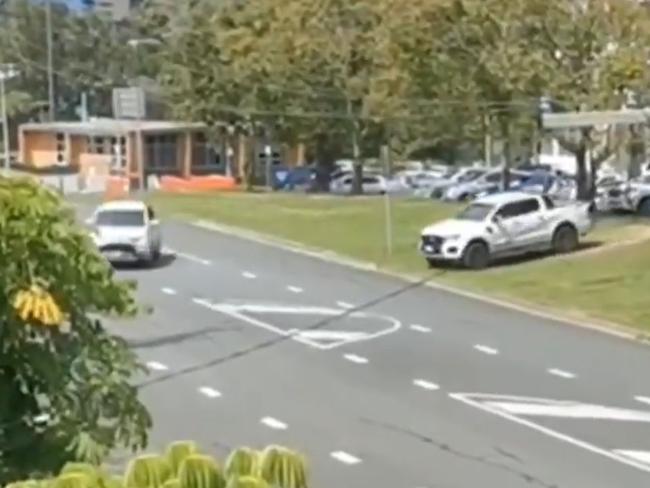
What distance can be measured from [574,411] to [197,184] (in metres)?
49.8

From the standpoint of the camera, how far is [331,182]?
67.8 meters

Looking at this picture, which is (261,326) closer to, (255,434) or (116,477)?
(255,434)

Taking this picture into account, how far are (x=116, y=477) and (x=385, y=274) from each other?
99.8ft

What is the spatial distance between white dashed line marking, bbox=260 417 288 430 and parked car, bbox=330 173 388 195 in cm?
4173

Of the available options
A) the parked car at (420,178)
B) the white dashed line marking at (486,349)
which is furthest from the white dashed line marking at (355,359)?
the parked car at (420,178)

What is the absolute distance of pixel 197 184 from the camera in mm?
69000

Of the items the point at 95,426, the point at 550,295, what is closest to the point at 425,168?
the point at 550,295

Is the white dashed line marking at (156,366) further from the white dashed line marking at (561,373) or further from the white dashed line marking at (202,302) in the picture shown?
the white dashed line marking at (202,302)

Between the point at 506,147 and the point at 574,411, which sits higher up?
the point at 506,147

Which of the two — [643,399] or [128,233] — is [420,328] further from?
[128,233]

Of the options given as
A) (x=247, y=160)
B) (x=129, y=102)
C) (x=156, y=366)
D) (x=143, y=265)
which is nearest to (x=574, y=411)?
(x=156, y=366)

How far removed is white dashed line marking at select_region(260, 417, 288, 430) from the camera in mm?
18980

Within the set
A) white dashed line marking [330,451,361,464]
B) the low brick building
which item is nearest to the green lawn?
white dashed line marking [330,451,361,464]

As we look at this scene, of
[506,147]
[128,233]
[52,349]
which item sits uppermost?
[52,349]
